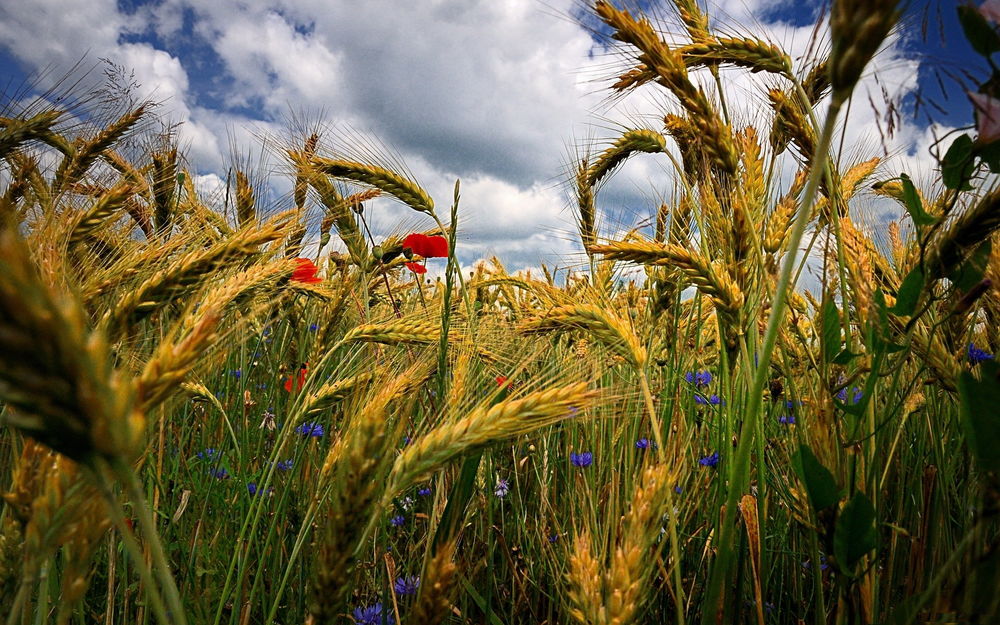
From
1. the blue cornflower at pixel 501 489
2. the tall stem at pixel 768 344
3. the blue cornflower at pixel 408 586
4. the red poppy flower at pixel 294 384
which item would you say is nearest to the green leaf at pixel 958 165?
the tall stem at pixel 768 344

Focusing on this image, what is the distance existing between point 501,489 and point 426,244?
42.8 inches

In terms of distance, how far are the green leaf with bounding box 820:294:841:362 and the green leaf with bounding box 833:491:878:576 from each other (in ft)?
0.96

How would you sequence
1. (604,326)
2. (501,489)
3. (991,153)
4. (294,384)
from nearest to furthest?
1. (991,153)
2. (604,326)
3. (294,384)
4. (501,489)

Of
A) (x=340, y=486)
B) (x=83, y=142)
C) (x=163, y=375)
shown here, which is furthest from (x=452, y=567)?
(x=83, y=142)

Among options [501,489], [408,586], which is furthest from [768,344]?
[501,489]

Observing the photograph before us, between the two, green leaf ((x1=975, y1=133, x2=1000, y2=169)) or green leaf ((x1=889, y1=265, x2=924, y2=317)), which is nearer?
green leaf ((x1=975, y1=133, x2=1000, y2=169))

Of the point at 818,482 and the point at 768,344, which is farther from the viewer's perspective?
the point at 818,482

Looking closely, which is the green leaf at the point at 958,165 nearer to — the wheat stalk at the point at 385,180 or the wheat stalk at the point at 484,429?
the wheat stalk at the point at 484,429

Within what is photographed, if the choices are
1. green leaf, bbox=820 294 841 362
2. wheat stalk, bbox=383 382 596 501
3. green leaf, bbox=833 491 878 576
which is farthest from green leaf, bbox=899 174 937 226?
wheat stalk, bbox=383 382 596 501

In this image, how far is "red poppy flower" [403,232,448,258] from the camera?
234 centimetres

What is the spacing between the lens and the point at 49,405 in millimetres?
429

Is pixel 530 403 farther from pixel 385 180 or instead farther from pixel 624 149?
pixel 624 149

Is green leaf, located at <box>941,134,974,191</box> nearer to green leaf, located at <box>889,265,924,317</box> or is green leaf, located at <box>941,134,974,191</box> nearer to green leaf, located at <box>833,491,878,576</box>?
green leaf, located at <box>889,265,924,317</box>

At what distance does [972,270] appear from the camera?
2.78 ft
